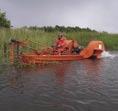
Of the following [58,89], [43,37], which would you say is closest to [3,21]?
[43,37]

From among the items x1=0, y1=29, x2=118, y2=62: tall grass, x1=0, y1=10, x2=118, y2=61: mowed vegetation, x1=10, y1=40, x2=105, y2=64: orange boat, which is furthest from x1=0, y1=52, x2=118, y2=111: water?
x1=0, y1=29, x2=118, y2=62: tall grass

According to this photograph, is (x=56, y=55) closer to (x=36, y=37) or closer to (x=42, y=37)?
(x=36, y=37)

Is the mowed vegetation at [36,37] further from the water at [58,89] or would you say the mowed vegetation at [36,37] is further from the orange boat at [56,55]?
the water at [58,89]

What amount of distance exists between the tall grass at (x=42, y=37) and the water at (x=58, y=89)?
428cm

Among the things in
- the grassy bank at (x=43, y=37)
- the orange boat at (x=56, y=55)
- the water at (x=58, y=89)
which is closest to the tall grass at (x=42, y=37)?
the grassy bank at (x=43, y=37)

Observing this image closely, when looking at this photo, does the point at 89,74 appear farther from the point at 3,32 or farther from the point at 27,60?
the point at 3,32

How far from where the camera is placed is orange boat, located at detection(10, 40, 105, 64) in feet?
67.4

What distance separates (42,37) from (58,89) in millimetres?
14370

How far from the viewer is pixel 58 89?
13680 millimetres

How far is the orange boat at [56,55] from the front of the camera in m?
20.5

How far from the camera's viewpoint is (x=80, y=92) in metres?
13.2

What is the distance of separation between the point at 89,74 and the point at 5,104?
7.09 metres

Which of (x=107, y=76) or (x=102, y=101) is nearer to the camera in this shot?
(x=102, y=101)

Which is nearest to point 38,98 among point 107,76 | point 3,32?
point 107,76
